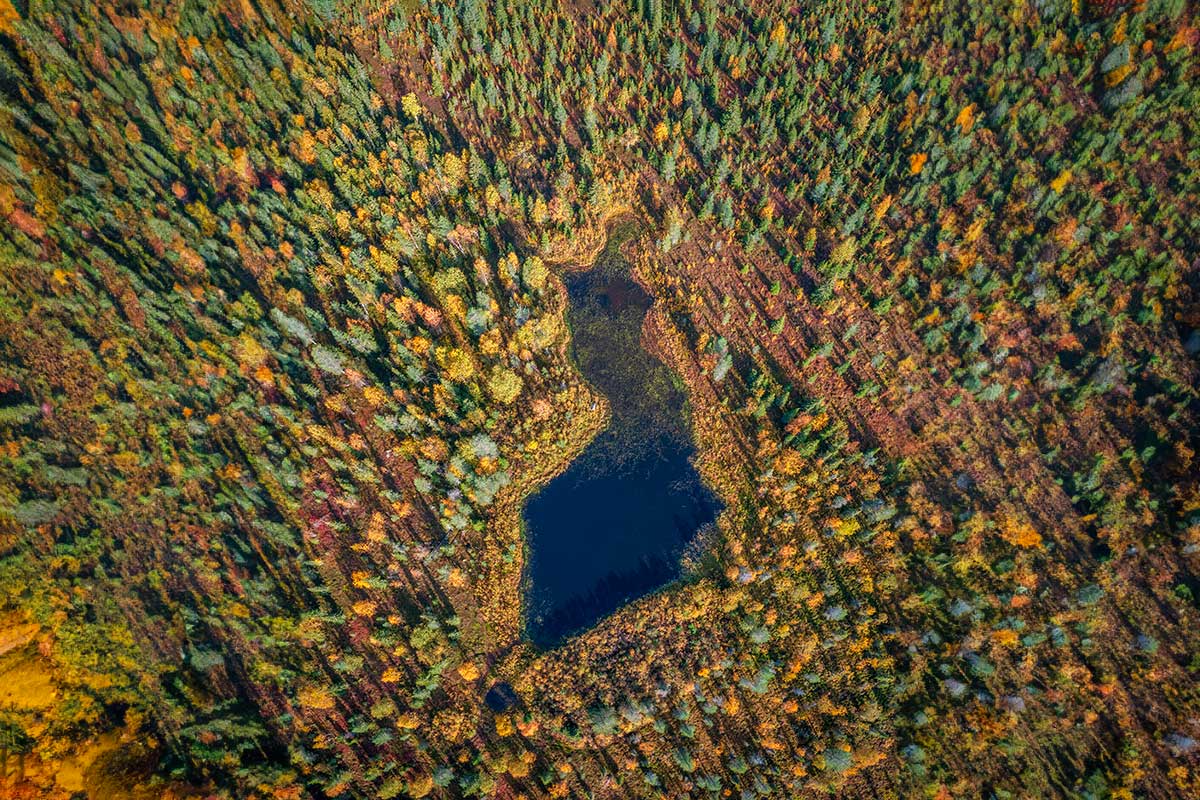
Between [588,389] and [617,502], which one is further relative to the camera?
[588,389]

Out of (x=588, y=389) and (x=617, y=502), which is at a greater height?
(x=588, y=389)

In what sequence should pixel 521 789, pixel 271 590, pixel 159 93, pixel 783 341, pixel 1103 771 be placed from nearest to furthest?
pixel 1103 771 < pixel 521 789 < pixel 271 590 < pixel 783 341 < pixel 159 93

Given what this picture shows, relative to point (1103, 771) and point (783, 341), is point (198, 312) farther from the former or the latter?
point (1103, 771)

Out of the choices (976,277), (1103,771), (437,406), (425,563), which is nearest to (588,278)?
(437,406)

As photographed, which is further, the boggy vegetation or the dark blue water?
the dark blue water

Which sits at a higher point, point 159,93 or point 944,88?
point 159,93

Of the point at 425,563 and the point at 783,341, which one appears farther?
the point at 783,341
